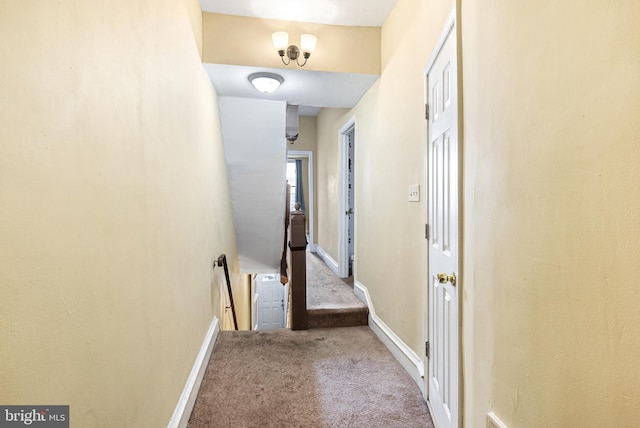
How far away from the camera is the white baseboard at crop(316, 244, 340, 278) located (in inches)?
174

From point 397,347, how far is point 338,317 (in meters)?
0.78

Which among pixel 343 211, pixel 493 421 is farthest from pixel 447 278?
pixel 343 211

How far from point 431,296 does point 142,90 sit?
68.7 inches

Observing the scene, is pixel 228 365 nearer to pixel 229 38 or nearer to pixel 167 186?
pixel 167 186

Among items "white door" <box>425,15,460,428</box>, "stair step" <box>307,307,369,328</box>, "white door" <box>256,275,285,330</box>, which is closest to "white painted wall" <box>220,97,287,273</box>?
"stair step" <box>307,307,369,328</box>

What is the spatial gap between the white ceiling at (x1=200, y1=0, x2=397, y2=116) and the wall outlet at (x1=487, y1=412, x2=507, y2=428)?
→ 2.46m

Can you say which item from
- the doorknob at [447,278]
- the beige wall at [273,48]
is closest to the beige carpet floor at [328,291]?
the doorknob at [447,278]

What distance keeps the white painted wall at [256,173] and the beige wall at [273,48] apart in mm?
660

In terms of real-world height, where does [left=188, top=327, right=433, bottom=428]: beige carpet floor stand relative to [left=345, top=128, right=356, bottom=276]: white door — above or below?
below

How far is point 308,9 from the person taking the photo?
7.61 feet

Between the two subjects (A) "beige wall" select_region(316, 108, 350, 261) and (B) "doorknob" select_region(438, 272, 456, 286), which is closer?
(B) "doorknob" select_region(438, 272, 456, 286)

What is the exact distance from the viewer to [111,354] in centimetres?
88

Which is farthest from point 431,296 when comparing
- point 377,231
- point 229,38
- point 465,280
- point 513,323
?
point 229,38

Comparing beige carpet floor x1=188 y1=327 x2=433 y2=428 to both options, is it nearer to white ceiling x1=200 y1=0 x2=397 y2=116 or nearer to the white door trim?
white ceiling x1=200 y1=0 x2=397 y2=116
